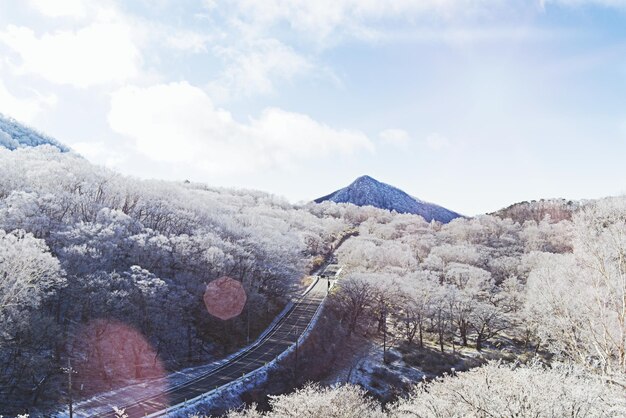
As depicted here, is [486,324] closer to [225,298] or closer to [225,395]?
[225,298]

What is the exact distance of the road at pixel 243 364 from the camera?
39.4 m

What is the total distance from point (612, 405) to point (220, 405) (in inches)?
1490

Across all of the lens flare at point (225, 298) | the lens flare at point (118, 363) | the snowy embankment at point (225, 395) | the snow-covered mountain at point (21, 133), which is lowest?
the snowy embankment at point (225, 395)

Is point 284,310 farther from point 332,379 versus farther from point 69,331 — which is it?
point 69,331

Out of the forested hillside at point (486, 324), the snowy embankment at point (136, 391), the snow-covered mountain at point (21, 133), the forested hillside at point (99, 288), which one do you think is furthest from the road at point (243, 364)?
the snow-covered mountain at point (21, 133)

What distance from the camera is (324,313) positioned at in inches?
3155

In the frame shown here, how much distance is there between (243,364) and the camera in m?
55.1

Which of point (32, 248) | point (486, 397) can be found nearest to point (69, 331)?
point (32, 248)

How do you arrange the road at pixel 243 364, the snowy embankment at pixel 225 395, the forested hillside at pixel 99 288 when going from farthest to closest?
the road at pixel 243 364 < the snowy embankment at pixel 225 395 < the forested hillside at pixel 99 288

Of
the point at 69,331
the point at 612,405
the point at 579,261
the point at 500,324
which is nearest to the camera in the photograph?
the point at 612,405

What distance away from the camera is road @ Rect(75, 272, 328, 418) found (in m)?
39.4

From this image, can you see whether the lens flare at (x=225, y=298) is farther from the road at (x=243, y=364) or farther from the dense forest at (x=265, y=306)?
the road at (x=243, y=364)

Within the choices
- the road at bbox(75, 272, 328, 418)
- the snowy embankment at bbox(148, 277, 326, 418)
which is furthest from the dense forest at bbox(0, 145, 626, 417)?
the road at bbox(75, 272, 328, 418)

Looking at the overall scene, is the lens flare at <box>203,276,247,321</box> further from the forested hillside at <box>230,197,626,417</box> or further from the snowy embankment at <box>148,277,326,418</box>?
the forested hillside at <box>230,197,626,417</box>
